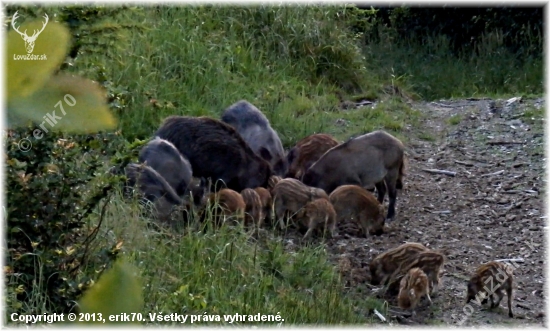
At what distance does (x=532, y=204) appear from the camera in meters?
6.20

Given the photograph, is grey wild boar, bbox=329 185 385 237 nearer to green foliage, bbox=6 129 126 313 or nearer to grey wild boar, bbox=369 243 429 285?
grey wild boar, bbox=369 243 429 285

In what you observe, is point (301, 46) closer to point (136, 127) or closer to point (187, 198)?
point (136, 127)

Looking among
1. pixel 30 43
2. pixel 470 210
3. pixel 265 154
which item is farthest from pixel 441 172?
pixel 30 43

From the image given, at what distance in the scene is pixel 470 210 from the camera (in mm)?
6074

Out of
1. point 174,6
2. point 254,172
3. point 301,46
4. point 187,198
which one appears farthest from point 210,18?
point 187,198

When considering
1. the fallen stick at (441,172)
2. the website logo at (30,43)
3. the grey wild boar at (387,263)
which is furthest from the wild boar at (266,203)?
the website logo at (30,43)

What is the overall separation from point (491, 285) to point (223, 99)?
142 inches

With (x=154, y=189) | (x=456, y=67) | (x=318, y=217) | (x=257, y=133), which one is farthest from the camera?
(x=456, y=67)

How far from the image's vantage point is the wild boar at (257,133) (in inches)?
254

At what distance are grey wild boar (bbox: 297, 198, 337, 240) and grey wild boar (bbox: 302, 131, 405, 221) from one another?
27.8 inches

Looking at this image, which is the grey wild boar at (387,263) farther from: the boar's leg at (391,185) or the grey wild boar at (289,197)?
the boar's leg at (391,185)

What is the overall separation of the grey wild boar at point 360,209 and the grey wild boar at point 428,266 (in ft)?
2.78

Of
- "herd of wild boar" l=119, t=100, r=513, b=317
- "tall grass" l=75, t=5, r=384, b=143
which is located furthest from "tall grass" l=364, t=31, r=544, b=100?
"herd of wild boar" l=119, t=100, r=513, b=317

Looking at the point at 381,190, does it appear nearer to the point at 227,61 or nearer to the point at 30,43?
the point at 227,61
